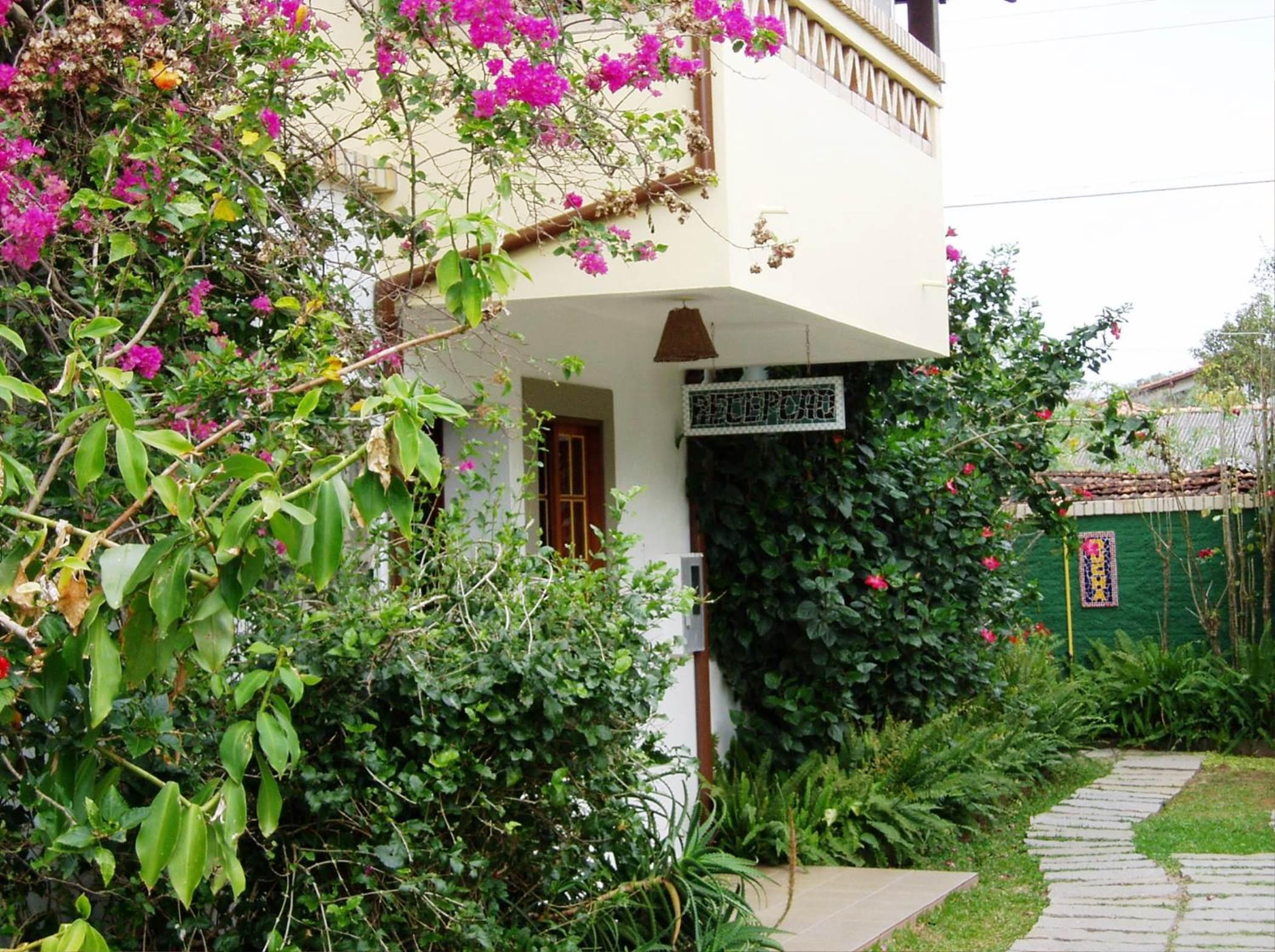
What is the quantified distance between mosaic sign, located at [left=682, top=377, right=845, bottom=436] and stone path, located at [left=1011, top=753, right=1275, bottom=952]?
2836 millimetres

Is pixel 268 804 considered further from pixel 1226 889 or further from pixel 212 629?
pixel 1226 889

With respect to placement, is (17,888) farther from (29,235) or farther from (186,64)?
(186,64)

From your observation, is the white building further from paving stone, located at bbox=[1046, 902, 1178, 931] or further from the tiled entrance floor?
paving stone, located at bbox=[1046, 902, 1178, 931]

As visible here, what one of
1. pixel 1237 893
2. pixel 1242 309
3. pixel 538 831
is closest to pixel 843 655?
pixel 1237 893

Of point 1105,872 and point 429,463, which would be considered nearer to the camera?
point 429,463

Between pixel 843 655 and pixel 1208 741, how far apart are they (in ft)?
19.4

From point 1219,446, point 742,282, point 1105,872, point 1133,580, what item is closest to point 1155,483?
point 1219,446

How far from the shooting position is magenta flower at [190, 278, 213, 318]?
4.52 meters

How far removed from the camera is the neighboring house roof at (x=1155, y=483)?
14195 mm

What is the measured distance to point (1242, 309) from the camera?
30.8 meters

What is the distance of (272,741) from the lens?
244 centimetres

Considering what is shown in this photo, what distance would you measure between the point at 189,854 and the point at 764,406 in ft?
21.7

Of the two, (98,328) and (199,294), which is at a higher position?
(199,294)

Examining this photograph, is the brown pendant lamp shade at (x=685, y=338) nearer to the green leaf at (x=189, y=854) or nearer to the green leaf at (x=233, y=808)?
the green leaf at (x=233, y=808)
